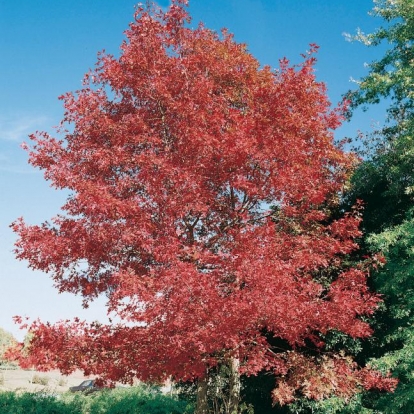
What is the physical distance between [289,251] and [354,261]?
3.39 m

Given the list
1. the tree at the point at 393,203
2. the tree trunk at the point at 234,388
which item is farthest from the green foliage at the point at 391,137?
the tree trunk at the point at 234,388

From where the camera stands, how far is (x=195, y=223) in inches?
521

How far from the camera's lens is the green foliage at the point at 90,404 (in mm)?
16609

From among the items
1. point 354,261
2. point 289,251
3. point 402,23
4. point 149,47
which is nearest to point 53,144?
point 149,47

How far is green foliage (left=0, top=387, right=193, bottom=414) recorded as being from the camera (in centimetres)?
1661

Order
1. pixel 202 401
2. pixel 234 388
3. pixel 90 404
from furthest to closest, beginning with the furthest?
Result: pixel 90 404, pixel 234 388, pixel 202 401

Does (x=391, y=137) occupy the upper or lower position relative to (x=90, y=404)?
upper

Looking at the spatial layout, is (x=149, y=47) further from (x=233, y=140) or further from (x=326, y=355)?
(x=326, y=355)

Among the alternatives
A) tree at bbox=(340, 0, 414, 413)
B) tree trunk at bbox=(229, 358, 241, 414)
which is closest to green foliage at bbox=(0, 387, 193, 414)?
tree trunk at bbox=(229, 358, 241, 414)

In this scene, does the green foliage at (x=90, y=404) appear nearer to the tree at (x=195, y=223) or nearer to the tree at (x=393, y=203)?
the tree at (x=195, y=223)

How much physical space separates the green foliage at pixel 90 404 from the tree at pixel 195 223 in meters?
4.86

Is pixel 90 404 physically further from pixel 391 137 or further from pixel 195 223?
pixel 391 137

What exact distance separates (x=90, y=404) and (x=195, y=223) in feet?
31.2

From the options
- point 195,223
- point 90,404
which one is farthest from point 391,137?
point 90,404
